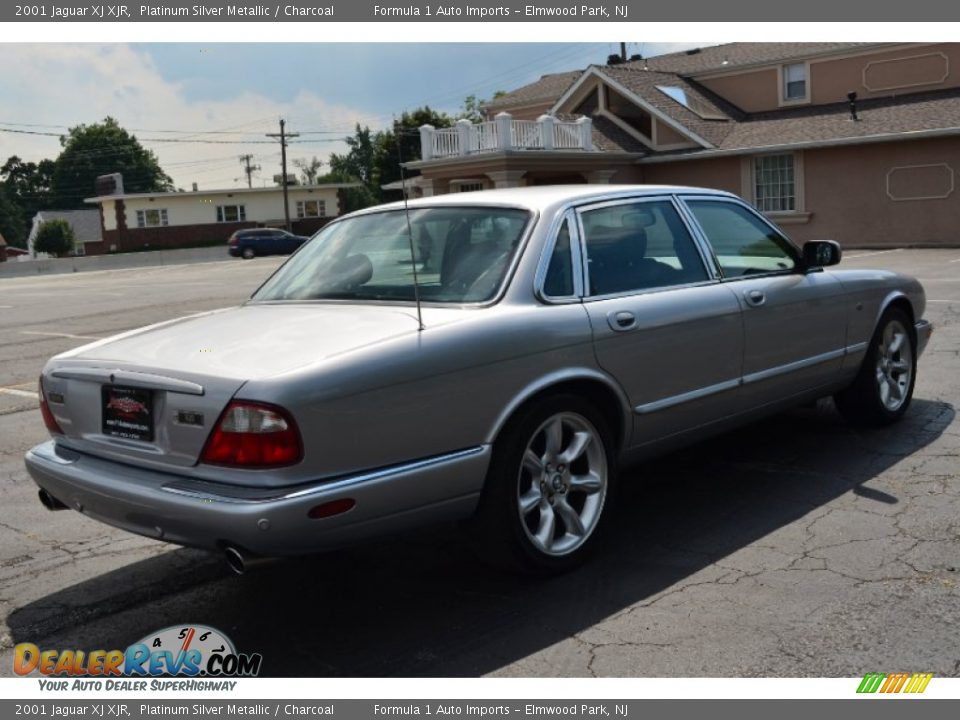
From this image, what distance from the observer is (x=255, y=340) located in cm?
405

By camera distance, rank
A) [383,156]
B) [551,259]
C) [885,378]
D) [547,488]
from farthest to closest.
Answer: [383,156] < [885,378] < [551,259] < [547,488]

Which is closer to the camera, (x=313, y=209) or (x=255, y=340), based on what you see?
(x=255, y=340)

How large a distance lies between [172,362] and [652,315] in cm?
214

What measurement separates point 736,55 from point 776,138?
5.44 m

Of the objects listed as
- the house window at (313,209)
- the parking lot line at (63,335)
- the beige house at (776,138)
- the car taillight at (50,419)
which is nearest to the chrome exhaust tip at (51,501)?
the car taillight at (50,419)

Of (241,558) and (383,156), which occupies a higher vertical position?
(383,156)

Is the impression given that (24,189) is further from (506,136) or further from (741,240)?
(741,240)

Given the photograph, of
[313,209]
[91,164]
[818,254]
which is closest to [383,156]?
[313,209]

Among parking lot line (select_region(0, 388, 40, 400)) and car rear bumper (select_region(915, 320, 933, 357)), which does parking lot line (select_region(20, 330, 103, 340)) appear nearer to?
parking lot line (select_region(0, 388, 40, 400))

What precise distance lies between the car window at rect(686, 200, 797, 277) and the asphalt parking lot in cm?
114

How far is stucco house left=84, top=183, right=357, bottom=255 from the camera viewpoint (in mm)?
64438

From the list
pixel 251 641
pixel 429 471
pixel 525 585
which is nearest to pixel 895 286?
pixel 525 585

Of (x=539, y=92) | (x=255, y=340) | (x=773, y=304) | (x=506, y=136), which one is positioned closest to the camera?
(x=255, y=340)

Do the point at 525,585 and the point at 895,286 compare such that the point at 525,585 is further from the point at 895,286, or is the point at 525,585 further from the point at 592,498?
the point at 895,286
